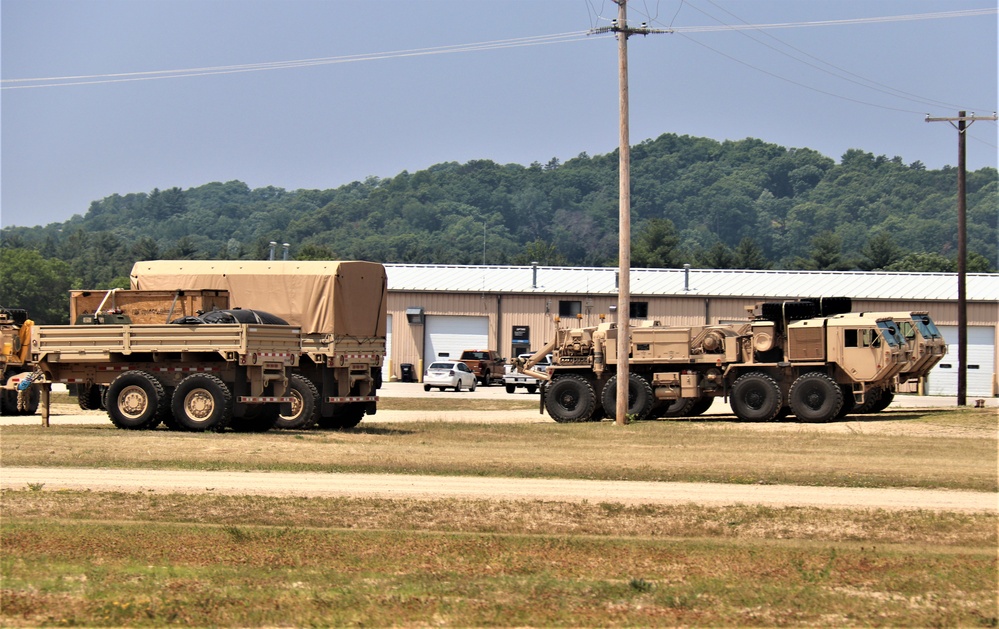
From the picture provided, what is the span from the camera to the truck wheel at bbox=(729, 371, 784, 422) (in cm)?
3192

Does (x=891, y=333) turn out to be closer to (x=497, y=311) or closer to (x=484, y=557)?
(x=484, y=557)

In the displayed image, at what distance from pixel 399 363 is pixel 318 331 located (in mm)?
39026

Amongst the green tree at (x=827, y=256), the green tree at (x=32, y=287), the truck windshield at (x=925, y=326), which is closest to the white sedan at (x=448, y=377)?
the truck windshield at (x=925, y=326)

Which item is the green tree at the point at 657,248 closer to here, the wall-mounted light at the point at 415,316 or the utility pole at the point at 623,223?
the wall-mounted light at the point at 415,316

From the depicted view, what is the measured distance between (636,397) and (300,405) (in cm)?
1034

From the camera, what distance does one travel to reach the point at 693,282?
218 ft

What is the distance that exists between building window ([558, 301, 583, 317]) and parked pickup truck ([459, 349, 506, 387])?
7.13m

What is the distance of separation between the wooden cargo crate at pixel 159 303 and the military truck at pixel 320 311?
3.13ft

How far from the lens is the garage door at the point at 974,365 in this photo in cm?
6012

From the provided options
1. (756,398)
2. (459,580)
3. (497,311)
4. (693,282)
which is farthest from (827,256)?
(459,580)

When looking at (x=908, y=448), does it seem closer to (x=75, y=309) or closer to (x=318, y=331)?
(x=318, y=331)

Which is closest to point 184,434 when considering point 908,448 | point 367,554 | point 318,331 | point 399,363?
point 318,331

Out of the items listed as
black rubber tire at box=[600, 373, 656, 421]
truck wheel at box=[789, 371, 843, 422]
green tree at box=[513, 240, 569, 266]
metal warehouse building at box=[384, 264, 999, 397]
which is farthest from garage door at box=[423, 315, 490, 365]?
green tree at box=[513, 240, 569, 266]

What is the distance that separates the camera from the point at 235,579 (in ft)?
34.8
